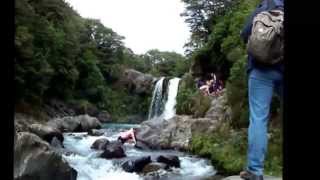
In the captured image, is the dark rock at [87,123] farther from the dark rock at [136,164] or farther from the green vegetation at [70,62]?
the dark rock at [136,164]

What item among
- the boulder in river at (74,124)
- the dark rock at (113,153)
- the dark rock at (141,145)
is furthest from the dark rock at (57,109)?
the dark rock at (113,153)

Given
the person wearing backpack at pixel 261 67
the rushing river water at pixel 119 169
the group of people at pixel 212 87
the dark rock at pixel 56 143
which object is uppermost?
the group of people at pixel 212 87

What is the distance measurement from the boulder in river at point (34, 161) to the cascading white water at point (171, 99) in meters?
15.8

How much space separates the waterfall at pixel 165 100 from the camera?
1024 inches

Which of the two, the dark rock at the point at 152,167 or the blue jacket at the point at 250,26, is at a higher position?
the blue jacket at the point at 250,26

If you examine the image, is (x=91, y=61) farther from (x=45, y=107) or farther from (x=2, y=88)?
(x=2, y=88)

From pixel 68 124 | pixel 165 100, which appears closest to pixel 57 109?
pixel 165 100

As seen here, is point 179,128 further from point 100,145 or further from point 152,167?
point 152,167

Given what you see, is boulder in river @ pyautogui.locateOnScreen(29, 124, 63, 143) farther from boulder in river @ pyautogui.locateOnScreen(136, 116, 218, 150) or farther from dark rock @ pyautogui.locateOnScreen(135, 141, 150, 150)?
dark rock @ pyautogui.locateOnScreen(135, 141, 150, 150)

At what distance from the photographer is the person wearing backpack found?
2594mm

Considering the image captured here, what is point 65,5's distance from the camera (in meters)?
34.7

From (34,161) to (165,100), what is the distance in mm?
19137

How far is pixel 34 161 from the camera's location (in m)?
8.84
